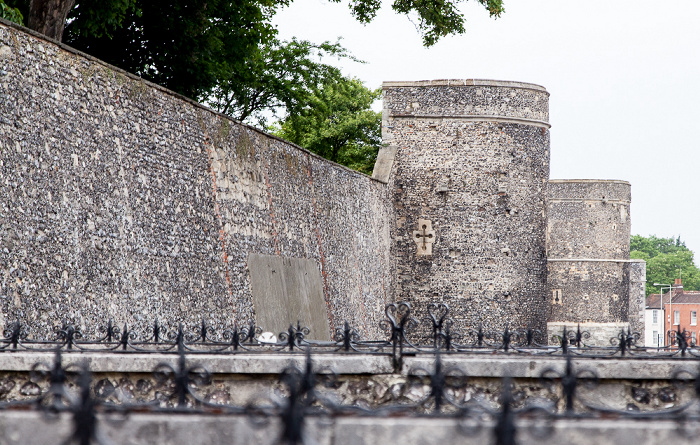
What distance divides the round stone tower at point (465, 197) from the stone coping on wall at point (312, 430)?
19671 millimetres

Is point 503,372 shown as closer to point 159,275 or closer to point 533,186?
point 159,275

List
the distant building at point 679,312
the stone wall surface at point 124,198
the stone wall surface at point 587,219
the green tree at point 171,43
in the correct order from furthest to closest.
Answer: the distant building at point 679,312 < the stone wall surface at point 587,219 < the green tree at point 171,43 < the stone wall surface at point 124,198

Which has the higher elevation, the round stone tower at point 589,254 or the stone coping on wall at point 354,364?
the round stone tower at point 589,254

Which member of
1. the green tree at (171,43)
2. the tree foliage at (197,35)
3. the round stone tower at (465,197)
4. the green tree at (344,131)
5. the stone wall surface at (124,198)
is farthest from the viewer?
the green tree at (344,131)

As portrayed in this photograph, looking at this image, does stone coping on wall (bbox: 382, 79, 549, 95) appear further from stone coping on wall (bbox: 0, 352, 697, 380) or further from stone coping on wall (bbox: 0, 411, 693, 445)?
stone coping on wall (bbox: 0, 411, 693, 445)

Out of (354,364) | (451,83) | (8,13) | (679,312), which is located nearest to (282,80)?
(451,83)

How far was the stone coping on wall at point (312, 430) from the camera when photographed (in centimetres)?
296

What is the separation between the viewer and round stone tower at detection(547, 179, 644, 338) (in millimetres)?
34250

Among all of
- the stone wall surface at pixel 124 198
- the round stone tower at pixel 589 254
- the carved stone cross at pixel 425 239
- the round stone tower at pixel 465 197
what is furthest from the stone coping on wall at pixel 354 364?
the round stone tower at pixel 589 254

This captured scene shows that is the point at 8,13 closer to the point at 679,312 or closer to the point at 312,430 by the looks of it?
the point at 312,430

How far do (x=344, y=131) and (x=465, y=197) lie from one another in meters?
9.97

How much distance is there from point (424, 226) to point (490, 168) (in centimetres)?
201

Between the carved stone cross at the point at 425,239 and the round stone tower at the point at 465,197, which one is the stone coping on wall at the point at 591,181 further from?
the carved stone cross at the point at 425,239

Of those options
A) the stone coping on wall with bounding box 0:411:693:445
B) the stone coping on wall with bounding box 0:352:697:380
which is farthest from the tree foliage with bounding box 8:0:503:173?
the stone coping on wall with bounding box 0:411:693:445
